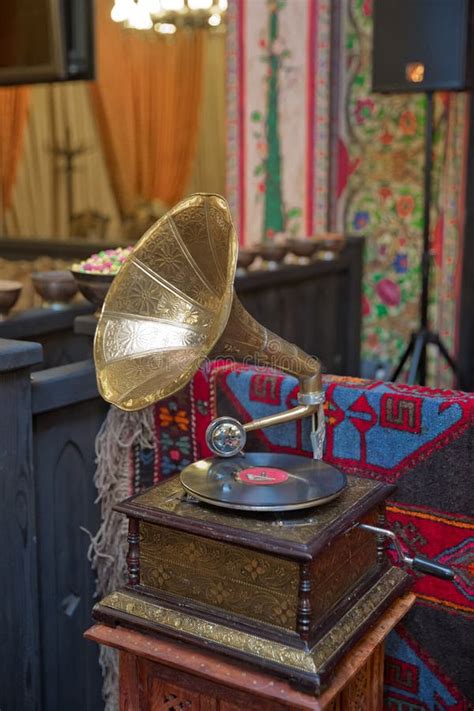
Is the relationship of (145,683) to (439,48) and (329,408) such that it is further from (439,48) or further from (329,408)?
(439,48)

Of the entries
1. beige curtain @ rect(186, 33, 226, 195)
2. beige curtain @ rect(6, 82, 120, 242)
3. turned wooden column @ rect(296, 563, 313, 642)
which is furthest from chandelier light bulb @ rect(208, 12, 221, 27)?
turned wooden column @ rect(296, 563, 313, 642)

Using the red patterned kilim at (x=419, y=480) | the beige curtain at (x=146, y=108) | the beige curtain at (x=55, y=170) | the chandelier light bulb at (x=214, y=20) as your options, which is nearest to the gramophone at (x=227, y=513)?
the red patterned kilim at (x=419, y=480)

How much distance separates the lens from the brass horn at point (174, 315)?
5.52ft

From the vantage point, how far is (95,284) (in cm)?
221

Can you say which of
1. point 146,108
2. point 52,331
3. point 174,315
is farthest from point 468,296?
point 146,108

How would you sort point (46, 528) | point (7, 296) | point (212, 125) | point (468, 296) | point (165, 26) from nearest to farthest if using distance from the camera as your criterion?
point (46, 528) → point (7, 296) → point (468, 296) → point (165, 26) → point (212, 125)

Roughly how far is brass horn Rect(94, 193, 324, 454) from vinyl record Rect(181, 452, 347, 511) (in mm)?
80

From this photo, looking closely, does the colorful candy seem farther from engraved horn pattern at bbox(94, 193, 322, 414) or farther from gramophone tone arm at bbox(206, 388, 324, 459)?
gramophone tone arm at bbox(206, 388, 324, 459)

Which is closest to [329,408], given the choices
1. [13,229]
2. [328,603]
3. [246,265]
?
[328,603]

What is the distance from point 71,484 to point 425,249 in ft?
7.43

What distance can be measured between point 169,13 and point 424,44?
2.70 m

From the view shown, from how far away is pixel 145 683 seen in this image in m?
1.59

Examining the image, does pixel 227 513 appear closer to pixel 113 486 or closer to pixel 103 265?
pixel 113 486

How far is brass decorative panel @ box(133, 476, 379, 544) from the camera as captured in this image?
143cm
